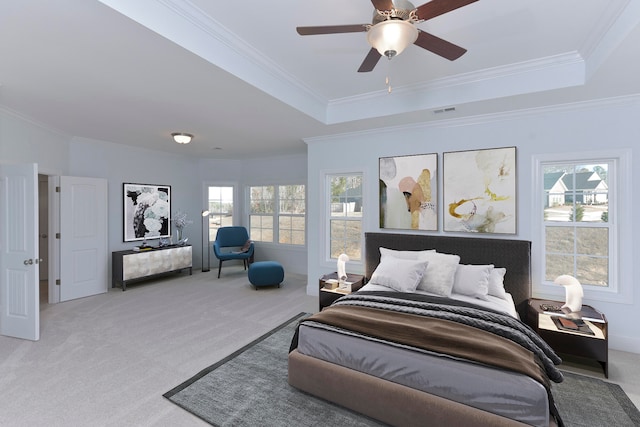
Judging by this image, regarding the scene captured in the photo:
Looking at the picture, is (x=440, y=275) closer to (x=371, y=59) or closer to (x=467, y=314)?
(x=467, y=314)

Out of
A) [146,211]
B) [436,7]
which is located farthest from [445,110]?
[146,211]

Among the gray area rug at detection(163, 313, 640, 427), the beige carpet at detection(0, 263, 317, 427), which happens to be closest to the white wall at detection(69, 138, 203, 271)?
the beige carpet at detection(0, 263, 317, 427)

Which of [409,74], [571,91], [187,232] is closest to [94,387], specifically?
[409,74]

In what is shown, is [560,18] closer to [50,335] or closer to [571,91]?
[571,91]

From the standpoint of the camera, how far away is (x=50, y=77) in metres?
2.76

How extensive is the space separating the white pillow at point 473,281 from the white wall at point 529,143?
30.1 inches

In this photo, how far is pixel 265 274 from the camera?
531cm

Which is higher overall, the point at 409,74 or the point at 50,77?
the point at 409,74

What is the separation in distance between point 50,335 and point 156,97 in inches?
119

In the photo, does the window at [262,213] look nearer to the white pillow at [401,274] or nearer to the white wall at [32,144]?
the white wall at [32,144]

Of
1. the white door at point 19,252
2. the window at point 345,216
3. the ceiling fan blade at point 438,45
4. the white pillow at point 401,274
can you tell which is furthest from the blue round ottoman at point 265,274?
the ceiling fan blade at point 438,45

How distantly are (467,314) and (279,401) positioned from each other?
1.70m

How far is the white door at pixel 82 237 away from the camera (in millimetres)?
4684

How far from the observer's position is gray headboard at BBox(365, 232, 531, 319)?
3.46 m
